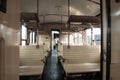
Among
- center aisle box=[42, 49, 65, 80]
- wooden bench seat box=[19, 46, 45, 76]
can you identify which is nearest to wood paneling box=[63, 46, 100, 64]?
center aisle box=[42, 49, 65, 80]

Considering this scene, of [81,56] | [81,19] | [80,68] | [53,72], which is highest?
[81,19]

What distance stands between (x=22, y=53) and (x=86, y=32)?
19.8 feet

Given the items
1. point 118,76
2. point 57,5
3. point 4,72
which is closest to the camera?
point 4,72

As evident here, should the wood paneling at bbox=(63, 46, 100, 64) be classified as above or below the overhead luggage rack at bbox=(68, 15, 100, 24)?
below

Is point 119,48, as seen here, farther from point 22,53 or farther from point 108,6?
point 22,53

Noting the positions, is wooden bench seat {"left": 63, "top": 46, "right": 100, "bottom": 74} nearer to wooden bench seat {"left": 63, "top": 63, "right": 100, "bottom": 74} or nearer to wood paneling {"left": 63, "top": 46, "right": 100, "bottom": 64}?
wood paneling {"left": 63, "top": 46, "right": 100, "bottom": 64}

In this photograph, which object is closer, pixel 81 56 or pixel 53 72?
pixel 81 56

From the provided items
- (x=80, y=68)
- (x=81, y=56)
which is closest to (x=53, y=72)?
(x=81, y=56)

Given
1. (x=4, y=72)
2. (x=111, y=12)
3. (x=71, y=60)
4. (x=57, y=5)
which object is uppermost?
(x=57, y=5)

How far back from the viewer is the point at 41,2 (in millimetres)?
5359

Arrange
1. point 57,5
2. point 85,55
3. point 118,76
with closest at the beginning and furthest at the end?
point 118,76 < point 85,55 < point 57,5

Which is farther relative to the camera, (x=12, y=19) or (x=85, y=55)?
(x=85, y=55)

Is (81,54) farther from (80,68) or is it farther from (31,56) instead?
(31,56)

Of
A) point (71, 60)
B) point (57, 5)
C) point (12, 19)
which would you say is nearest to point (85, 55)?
point (71, 60)
